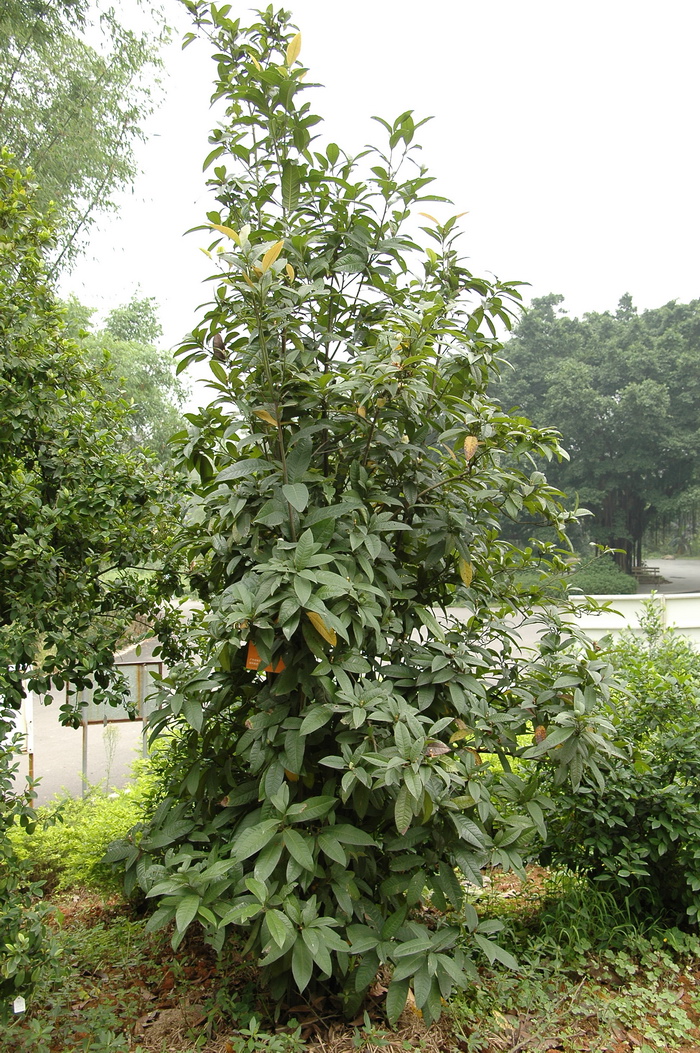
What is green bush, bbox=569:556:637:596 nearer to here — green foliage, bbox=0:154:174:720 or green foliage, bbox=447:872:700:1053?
green foliage, bbox=447:872:700:1053

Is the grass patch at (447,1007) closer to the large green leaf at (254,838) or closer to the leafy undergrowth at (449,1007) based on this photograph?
the leafy undergrowth at (449,1007)

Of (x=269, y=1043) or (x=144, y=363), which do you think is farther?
(x=144, y=363)

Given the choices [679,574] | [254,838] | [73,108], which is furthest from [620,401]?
[254,838]

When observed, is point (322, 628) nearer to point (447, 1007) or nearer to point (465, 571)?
point (465, 571)

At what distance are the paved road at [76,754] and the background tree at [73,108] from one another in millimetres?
5780

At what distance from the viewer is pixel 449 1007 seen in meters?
2.00

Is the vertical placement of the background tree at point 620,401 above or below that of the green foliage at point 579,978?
above

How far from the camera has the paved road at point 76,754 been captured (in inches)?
193

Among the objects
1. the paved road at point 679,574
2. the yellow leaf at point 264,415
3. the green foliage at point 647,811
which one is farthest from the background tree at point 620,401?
the yellow leaf at point 264,415

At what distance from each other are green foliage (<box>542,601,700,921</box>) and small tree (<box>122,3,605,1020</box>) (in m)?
0.52

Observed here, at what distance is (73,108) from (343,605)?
10733 millimetres

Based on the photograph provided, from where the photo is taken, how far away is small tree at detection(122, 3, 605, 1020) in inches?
66.5

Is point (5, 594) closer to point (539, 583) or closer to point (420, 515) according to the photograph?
point (420, 515)

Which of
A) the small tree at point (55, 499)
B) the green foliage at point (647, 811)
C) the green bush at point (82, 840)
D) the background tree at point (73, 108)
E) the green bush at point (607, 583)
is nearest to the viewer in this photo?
the small tree at point (55, 499)
